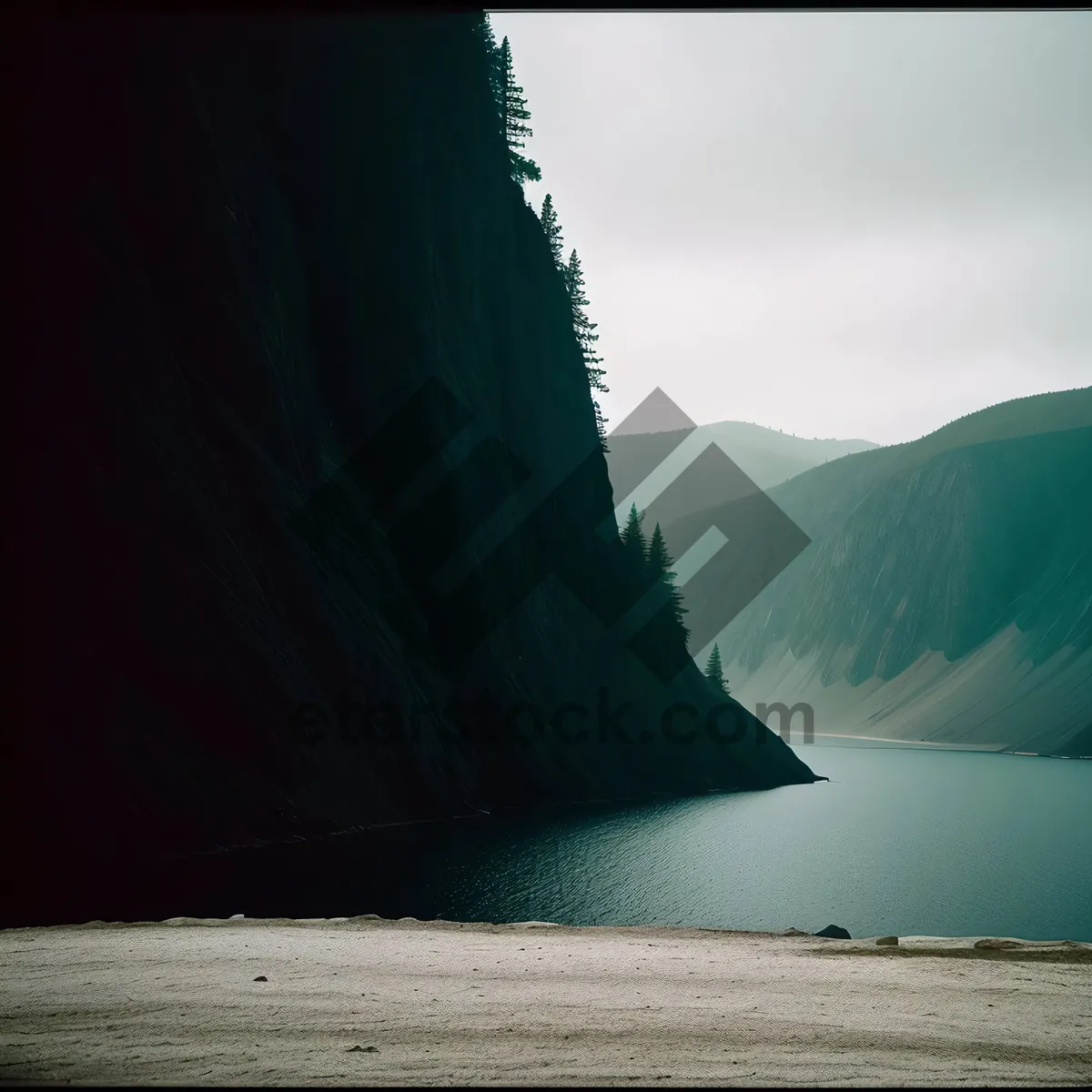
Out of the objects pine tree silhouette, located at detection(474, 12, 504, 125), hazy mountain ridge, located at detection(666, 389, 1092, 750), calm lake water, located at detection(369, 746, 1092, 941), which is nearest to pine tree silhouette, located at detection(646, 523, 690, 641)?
calm lake water, located at detection(369, 746, 1092, 941)

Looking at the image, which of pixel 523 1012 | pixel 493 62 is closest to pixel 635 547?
pixel 493 62

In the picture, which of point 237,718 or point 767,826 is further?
point 767,826

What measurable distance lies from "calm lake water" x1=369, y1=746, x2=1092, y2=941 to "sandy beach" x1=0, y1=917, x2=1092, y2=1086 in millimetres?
12394

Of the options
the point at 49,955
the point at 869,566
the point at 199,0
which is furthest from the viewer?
the point at 869,566

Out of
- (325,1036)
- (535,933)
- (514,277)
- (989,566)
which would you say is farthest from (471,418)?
(989,566)

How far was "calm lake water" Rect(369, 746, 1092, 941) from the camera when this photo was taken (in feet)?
89.9

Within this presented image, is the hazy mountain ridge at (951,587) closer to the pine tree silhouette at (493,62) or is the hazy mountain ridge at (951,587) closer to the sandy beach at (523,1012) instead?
the pine tree silhouette at (493,62)

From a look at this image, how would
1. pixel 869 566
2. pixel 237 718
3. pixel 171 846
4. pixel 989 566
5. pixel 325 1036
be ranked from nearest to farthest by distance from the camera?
pixel 325 1036, pixel 171 846, pixel 237 718, pixel 989 566, pixel 869 566

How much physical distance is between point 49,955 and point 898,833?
44509mm

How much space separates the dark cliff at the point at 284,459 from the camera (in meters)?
28.6

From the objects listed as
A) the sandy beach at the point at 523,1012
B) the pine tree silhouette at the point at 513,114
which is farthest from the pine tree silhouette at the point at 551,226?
the sandy beach at the point at 523,1012

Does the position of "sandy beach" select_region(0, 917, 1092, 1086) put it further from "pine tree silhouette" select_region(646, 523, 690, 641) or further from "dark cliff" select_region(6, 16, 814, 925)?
"pine tree silhouette" select_region(646, 523, 690, 641)

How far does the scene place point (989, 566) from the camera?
172 meters

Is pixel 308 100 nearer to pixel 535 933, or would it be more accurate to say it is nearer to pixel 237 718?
pixel 237 718
